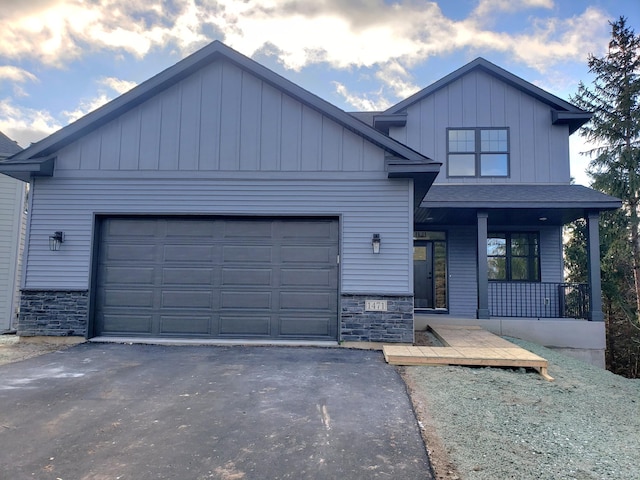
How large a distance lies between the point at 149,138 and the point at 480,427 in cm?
703

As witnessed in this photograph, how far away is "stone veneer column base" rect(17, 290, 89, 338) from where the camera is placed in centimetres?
711

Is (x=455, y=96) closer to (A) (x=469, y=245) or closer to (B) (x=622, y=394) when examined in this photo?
(A) (x=469, y=245)

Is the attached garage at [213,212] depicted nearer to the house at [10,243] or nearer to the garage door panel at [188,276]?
the garage door panel at [188,276]

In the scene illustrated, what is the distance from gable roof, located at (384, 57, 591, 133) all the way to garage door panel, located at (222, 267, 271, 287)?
6.03 metres

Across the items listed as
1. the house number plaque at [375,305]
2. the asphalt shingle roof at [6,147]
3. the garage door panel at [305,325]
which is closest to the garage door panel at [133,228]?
the garage door panel at [305,325]

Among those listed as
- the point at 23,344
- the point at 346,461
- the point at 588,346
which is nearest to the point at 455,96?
the point at 588,346

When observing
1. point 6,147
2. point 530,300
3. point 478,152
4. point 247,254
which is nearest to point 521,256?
point 530,300

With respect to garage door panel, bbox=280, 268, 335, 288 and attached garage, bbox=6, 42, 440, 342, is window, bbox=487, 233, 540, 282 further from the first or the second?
garage door panel, bbox=280, 268, 335, 288

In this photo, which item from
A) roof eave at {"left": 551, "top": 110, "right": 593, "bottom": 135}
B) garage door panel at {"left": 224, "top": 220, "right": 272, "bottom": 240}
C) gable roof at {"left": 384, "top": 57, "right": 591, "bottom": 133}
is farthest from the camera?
gable roof at {"left": 384, "top": 57, "right": 591, "bottom": 133}

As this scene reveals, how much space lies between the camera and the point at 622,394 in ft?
16.1

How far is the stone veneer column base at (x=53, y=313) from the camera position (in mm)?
7113

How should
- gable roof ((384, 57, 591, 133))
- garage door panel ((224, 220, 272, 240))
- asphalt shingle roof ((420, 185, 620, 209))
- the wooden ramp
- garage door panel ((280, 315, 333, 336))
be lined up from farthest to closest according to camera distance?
gable roof ((384, 57, 591, 133)) < asphalt shingle roof ((420, 185, 620, 209)) < garage door panel ((224, 220, 272, 240)) < garage door panel ((280, 315, 333, 336)) < the wooden ramp

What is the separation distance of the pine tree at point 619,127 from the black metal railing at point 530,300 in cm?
498

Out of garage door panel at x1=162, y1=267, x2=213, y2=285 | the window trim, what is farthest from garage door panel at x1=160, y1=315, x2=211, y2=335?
the window trim
